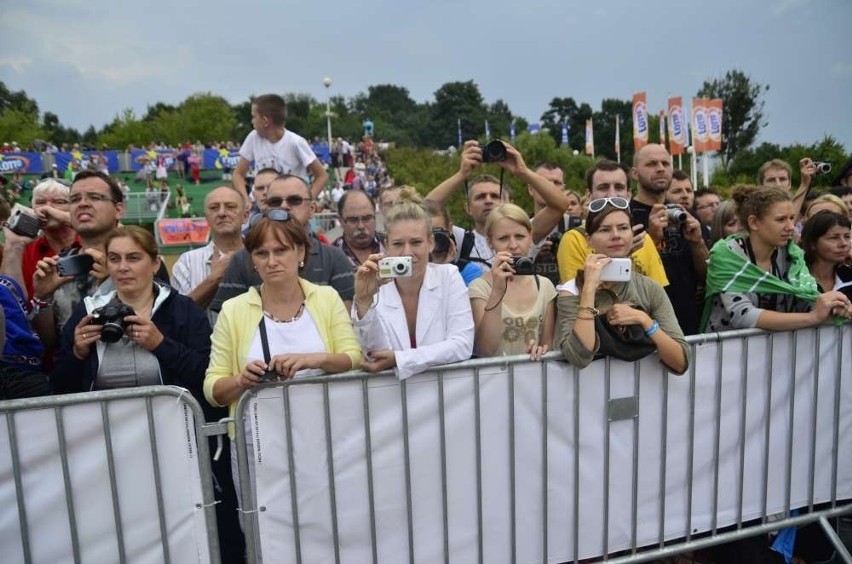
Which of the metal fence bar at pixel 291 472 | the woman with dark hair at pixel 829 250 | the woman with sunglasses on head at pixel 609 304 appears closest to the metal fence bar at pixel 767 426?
the woman with sunglasses on head at pixel 609 304

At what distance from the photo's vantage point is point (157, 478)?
2.52 m

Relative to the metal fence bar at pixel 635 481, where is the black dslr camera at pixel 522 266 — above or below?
above

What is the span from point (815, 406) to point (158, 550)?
3.40 metres

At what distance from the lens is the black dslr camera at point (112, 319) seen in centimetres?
256

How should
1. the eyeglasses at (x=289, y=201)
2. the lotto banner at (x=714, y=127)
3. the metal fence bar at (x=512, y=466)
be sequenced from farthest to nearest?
the lotto banner at (x=714, y=127), the eyeglasses at (x=289, y=201), the metal fence bar at (x=512, y=466)

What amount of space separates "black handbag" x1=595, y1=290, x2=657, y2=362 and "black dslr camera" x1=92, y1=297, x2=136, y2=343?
2107mm

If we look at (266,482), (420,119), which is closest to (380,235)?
(266,482)

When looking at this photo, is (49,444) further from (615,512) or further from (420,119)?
(420,119)

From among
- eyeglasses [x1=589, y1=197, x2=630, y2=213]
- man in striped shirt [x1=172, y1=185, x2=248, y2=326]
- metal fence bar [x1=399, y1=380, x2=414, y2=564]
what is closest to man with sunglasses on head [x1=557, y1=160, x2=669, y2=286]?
eyeglasses [x1=589, y1=197, x2=630, y2=213]

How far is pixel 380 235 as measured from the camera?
16.8 feet

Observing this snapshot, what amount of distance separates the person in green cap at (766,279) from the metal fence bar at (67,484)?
10.9 feet

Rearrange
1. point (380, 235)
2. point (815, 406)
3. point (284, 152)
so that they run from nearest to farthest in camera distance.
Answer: point (815, 406), point (380, 235), point (284, 152)

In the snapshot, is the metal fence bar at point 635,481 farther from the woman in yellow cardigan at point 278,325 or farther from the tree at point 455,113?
the tree at point 455,113

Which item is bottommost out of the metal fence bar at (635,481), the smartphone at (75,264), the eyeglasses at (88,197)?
the metal fence bar at (635,481)
